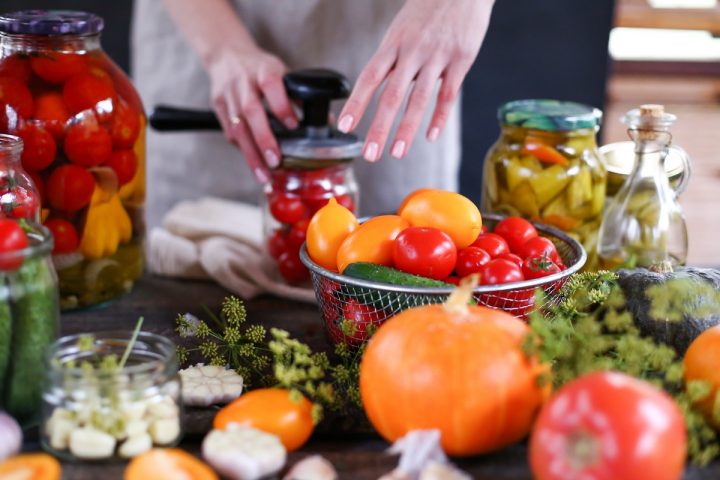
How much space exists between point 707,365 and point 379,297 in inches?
12.2

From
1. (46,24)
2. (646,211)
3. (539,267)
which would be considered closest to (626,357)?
(539,267)

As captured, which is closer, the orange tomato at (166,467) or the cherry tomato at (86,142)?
the orange tomato at (166,467)

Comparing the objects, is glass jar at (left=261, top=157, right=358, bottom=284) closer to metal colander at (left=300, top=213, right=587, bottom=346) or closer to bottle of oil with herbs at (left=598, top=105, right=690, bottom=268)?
metal colander at (left=300, top=213, right=587, bottom=346)

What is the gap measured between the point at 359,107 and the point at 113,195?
33 cm

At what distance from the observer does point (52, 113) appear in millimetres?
1028

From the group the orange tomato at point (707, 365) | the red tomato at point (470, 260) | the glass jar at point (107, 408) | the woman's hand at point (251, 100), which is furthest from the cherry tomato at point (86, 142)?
the orange tomato at point (707, 365)

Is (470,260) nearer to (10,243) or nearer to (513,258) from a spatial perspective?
(513,258)

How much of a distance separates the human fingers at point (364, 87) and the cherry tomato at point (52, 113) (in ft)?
1.09

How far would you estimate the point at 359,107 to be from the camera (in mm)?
1123

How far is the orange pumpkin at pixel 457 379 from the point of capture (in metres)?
0.69

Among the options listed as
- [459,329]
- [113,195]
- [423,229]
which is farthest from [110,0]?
[459,329]

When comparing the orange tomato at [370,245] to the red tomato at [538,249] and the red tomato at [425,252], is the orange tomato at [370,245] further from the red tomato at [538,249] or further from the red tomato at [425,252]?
the red tomato at [538,249]

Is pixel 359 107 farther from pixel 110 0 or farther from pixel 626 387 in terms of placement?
pixel 110 0

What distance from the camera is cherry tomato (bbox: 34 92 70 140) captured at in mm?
1025
